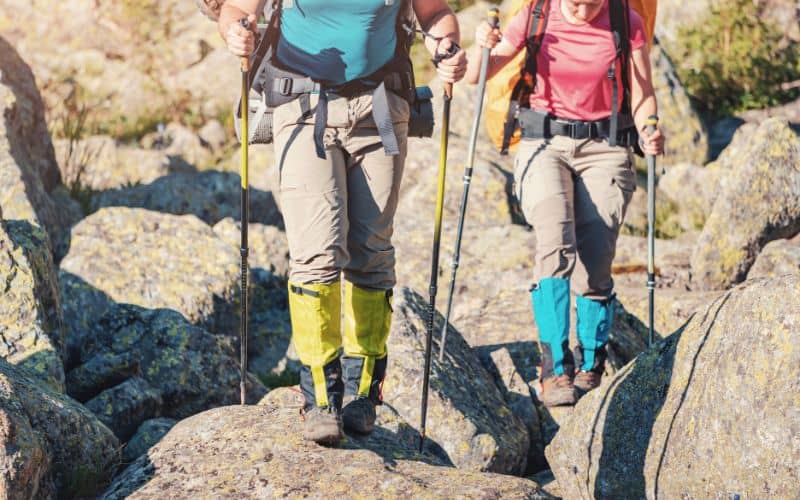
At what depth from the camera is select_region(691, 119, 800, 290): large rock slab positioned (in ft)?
40.3

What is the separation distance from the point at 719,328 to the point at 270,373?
20.6 feet

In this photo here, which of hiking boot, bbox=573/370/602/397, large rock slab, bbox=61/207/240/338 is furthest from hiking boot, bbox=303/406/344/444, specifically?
large rock slab, bbox=61/207/240/338

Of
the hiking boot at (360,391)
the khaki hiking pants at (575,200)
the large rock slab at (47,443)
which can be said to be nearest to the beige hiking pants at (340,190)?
the hiking boot at (360,391)

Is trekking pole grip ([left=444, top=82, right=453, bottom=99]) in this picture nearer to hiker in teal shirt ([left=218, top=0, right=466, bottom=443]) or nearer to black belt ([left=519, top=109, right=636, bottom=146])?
hiker in teal shirt ([left=218, top=0, right=466, bottom=443])

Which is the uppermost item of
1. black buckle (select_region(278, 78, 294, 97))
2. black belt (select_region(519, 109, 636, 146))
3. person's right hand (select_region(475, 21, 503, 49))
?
person's right hand (select_region(475, 21, 503, 49))

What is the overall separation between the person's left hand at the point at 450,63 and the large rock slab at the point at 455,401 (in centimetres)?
248

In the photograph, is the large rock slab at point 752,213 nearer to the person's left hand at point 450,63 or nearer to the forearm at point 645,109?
the forearm at point 645,109

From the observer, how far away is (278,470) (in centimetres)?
624

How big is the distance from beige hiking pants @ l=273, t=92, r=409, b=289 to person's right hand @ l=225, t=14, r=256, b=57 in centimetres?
40

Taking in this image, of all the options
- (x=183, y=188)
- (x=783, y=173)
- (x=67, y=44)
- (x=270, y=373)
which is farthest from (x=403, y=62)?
(x=67, y=44)

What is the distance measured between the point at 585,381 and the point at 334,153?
128 inches

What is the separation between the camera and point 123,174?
18.6m

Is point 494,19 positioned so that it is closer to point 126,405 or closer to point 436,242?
point 436,242

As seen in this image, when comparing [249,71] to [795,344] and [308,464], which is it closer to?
[308,464]
